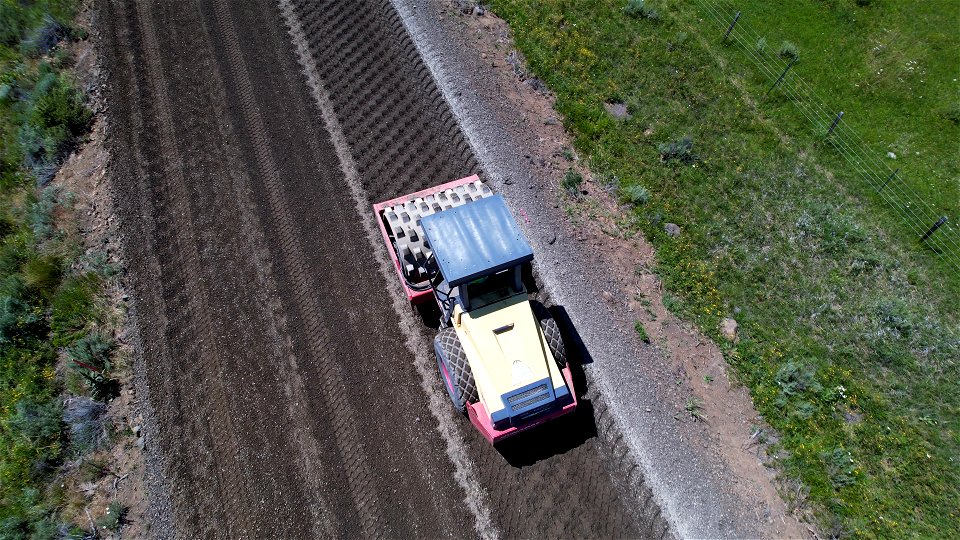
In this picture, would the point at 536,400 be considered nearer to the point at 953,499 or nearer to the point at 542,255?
the point at 542,255

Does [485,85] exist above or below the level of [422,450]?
above

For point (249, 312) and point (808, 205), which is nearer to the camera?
point (249, 312)

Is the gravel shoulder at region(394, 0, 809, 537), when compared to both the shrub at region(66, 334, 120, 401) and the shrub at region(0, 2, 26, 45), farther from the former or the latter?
the shrub at region(0, 2, 26, 45)

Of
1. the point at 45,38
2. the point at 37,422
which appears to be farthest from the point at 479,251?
the point at 45,38

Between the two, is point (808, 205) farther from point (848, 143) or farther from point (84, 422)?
point (84, 422)

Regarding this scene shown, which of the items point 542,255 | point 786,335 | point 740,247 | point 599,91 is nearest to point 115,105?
point 542,255

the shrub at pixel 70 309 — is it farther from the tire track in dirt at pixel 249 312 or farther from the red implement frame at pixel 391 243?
the red implement frame at pixel 391 243
